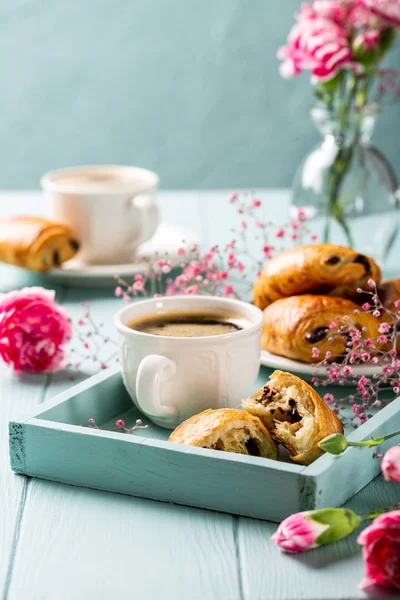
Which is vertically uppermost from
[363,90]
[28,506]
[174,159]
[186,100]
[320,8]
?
[320,8]

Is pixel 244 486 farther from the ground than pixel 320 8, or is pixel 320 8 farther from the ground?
pixel 320 8

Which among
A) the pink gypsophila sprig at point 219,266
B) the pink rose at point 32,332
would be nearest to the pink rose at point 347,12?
the pink gypsophila sprig at point 219,266

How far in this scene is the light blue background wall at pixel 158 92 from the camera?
3291 millimetres

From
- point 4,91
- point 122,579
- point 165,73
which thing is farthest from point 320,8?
point 4,91

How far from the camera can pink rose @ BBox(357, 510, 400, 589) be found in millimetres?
616

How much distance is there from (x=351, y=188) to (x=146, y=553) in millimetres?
887

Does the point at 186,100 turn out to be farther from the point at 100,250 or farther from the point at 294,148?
the point at 100,250

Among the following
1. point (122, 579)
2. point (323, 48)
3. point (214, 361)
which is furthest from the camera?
point (323, 48)

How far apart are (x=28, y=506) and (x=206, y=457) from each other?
0.49 feet

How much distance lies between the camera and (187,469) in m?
0.73

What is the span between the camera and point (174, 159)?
3412 mm

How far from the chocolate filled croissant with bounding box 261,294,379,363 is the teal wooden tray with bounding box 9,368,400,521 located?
A: 14 centimetres

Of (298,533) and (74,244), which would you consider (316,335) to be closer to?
(298,533)

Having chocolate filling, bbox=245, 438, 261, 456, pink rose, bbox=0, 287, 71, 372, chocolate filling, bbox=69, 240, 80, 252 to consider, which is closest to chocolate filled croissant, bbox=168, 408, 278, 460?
chocolate filling, bbox=245, 438, 261, 456
